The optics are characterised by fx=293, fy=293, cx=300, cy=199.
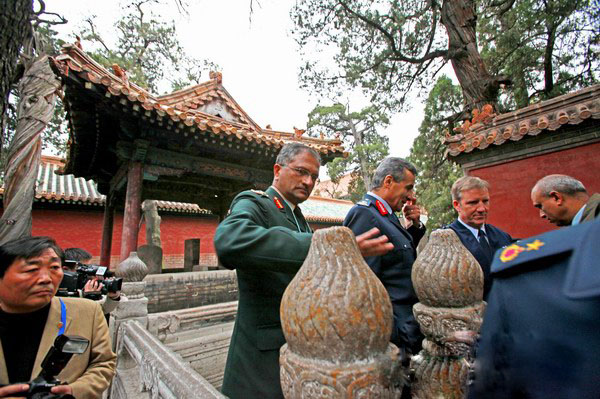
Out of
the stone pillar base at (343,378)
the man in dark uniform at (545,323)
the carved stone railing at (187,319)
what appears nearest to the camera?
the man in dark uniform at (545,323)

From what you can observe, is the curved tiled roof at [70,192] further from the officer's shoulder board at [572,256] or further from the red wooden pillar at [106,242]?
the officer's shoulder board at [572,256]

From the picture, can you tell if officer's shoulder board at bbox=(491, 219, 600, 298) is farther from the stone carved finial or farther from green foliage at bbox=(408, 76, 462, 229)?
green foliage at bbox=(408, 76, 462, 229)

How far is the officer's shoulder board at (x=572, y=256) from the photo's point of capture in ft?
1.47

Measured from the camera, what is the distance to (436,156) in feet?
34.0

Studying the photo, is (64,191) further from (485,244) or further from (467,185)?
(485,244)

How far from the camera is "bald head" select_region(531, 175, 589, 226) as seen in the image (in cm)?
199

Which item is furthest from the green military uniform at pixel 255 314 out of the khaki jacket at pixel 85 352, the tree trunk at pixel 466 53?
the tree trunk at pixel 466 53

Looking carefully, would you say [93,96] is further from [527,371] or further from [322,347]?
[527,371]

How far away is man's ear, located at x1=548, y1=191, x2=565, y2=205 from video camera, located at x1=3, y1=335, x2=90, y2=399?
2889 mm

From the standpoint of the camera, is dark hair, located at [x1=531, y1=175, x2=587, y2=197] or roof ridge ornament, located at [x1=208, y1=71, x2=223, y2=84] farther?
roof ridge ornament, located at [x1=208, y1=71, x2=223, y2=84]

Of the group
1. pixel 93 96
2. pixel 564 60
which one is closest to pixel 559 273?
pixel 93 96

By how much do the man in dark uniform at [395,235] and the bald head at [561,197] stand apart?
103 cm

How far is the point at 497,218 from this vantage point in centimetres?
530

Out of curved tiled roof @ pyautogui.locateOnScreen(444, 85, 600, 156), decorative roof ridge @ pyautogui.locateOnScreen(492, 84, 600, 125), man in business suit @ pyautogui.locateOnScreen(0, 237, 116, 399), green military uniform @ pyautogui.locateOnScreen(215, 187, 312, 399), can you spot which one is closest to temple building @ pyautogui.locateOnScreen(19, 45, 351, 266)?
curved tiled roof @ pyautogui.locateOnScreen(444, 85, 600, 156)
